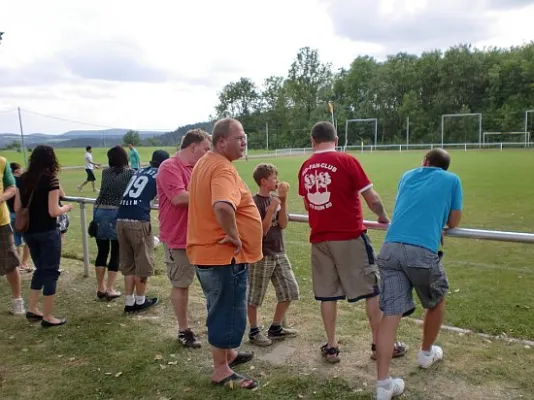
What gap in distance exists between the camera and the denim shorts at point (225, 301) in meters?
3.39

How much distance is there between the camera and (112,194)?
537cm

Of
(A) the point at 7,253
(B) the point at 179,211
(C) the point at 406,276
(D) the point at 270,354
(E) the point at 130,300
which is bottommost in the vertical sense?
(D) the point at 270,354

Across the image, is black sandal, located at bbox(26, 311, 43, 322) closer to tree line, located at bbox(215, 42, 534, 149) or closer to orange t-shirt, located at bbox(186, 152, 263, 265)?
orange t-shirt, located at bbox(186, 152, 263, 265)

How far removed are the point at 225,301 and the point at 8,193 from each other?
3115 millimetres

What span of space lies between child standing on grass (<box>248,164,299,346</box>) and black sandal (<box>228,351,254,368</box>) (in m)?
0.27

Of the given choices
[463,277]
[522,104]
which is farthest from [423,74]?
[463,277]

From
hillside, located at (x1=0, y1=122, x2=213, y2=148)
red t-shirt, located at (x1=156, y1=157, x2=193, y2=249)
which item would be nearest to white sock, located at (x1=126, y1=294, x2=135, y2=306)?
red t-shirt, located at (x1=156, y1=157, x2=193, y2=249)

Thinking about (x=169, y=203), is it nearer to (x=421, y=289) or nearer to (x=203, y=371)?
(x=203, y=371)

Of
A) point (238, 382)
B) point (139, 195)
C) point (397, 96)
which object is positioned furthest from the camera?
point (397, 96)

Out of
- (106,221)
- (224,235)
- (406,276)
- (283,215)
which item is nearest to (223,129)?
(224,235)

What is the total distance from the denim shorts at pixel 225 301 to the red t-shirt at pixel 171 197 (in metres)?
0.87

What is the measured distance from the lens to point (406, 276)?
335 centimetres

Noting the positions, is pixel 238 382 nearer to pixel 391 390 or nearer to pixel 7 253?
pixel 391 390

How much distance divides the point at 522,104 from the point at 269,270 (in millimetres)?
66815
